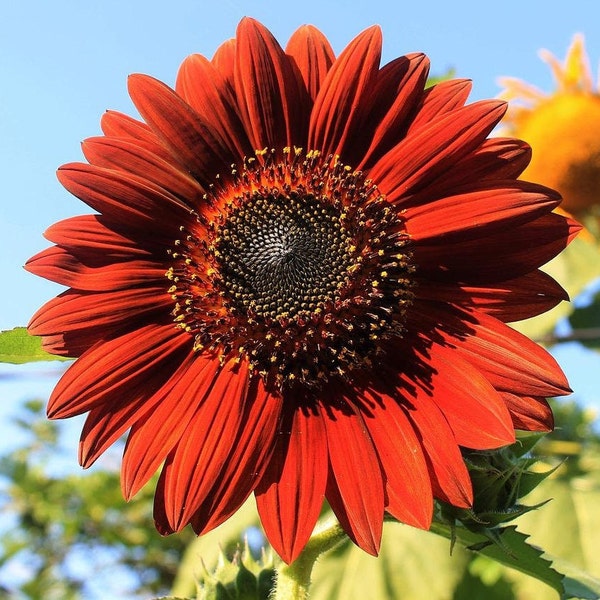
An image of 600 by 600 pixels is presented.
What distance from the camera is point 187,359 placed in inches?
57.9

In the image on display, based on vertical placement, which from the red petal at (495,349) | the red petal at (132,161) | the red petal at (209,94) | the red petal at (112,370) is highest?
the red petal at (209,94)

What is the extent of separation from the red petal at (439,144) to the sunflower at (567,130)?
237 cm

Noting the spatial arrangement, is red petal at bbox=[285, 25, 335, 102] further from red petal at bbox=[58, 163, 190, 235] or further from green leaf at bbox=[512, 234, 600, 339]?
green leaf at bbox=[512, 234, 600, 339]

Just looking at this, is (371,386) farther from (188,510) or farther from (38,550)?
(38,550)

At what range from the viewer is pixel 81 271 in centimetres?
140

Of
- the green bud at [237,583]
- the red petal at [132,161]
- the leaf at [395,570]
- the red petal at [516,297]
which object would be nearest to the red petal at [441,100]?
the red petal at [516,297]

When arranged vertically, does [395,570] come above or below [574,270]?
below

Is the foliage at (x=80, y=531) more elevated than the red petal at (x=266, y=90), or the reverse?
the red petal at (x=266, y=90)

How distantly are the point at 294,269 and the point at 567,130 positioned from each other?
8.90 feet

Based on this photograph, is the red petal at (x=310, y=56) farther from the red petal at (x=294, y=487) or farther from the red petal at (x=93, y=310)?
the red petal at (x=294, y=487)

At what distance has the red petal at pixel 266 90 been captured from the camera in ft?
4.65

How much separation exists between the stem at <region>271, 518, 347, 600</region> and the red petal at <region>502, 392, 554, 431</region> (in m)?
0.38

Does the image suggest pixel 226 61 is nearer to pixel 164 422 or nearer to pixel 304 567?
pixel 164 422

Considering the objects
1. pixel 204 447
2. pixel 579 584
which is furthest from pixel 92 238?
pixel 579 584
